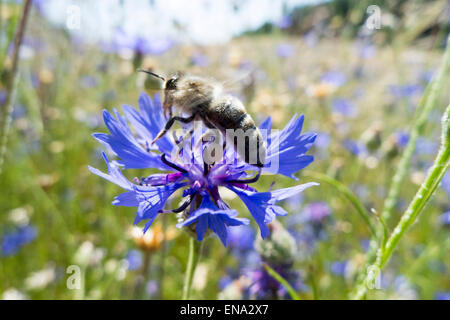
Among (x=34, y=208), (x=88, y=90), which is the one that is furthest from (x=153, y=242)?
(x=88, y=90)

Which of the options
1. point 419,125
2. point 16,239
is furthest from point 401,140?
point 16,239

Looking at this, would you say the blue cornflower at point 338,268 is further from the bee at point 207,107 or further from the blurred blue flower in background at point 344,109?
the blurred blue flower in background at point 344,109

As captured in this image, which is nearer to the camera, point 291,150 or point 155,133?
point 291,150

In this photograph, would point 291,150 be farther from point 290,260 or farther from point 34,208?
point 34,208

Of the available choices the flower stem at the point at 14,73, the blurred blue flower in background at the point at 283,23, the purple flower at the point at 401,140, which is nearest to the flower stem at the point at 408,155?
the flower stem at the point at 14,73

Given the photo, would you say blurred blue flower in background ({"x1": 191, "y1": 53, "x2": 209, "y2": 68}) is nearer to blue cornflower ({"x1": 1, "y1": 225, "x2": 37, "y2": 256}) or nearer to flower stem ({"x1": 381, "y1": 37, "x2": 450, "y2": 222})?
blue cornflower ({"x1": 1, "y1": 225, "x2": 37, "y2": 256})
